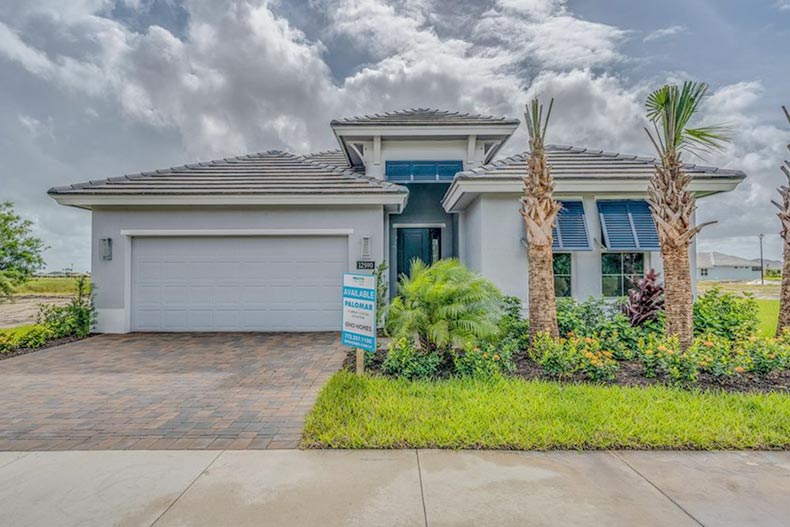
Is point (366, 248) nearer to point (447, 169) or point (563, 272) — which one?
point (563, 272)

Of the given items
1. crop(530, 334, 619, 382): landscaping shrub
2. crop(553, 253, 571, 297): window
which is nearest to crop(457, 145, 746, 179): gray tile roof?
crop(553, 253, 571, 297): window

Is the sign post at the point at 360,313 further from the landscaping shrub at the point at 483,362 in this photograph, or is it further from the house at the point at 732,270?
the house at the point at 732,270

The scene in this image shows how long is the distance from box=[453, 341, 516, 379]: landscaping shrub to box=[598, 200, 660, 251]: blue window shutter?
16.6ft

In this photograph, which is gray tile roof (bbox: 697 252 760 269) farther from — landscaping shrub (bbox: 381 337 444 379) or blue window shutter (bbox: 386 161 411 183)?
landscaping shrub (bbox: 381 337 444 379)

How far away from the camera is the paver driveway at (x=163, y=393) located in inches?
160

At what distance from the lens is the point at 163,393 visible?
5.42m

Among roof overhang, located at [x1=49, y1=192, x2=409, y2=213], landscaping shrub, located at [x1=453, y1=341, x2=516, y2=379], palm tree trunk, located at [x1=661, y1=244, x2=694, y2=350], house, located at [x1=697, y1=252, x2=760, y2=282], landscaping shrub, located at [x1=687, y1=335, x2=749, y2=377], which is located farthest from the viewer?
house, located at [x1=697, y1=252, x2=760, y2=282]

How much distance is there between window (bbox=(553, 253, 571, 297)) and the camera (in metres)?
9.68

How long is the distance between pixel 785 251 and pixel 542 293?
16.2 feet

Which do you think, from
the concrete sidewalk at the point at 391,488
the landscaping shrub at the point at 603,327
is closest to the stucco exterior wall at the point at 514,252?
the landscaping shrub at the point at 603,327

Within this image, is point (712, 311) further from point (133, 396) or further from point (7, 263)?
point (7, 263)

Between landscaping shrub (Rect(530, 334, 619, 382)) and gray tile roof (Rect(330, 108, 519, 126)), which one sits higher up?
gray tile roof (Rect(330, 108, 519, 126))

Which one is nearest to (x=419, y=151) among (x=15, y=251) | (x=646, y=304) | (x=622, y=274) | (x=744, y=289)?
(x=622, y=274)

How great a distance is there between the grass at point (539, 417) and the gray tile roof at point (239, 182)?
5.85 meters
